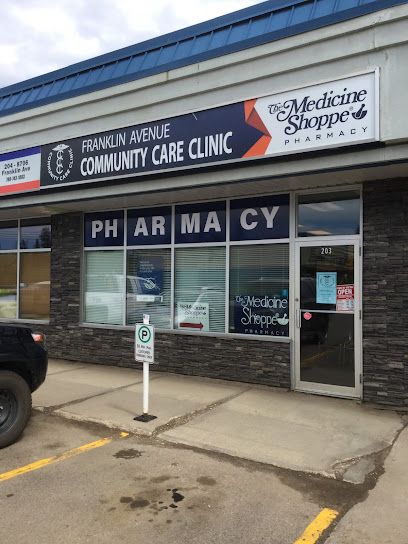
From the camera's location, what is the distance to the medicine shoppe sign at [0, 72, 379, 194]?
6.74 m

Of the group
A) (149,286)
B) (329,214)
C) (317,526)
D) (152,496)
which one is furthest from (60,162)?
(317,526)

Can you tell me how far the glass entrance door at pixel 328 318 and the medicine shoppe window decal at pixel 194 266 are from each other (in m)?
0.33

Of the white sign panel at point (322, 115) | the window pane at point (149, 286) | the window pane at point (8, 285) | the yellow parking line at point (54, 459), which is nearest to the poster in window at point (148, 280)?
the window pane at point (149, 286)

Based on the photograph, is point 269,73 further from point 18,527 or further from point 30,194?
point 18,527

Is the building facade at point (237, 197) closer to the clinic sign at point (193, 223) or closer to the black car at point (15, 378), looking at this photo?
the clinic sign at point (193, 223)

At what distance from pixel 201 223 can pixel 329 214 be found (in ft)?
7.62

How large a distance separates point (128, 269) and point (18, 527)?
6.69 meters

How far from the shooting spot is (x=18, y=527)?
148 inches

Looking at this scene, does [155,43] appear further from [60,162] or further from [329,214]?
[329,214]

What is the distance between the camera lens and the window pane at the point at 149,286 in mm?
9672

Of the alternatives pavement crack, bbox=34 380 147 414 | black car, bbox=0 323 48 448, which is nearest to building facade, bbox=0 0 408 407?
pavement crack, bbox=34 380 147 414

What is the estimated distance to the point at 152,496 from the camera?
4305 millimetres

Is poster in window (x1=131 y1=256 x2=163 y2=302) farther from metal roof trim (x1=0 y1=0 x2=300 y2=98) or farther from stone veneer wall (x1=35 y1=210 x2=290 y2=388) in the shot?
metal roof trim (x1=0 y1=0 x2=300 y2=98)

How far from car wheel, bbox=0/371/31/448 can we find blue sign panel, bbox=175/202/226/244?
4.41 metres
